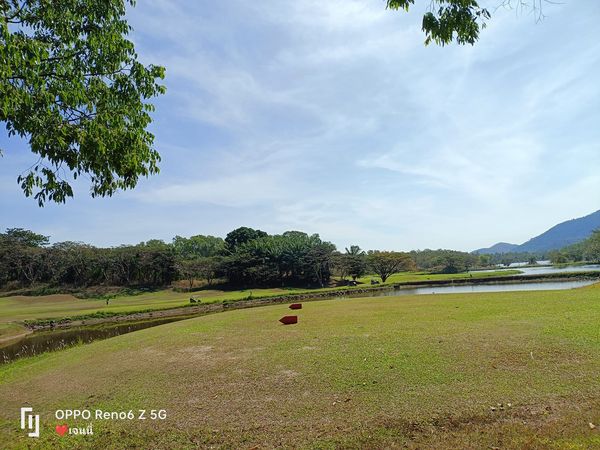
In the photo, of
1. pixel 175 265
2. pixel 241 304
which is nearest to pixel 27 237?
pixel 175 265

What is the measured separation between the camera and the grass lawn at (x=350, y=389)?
5973 mm

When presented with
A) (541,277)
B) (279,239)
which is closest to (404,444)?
(541,277)

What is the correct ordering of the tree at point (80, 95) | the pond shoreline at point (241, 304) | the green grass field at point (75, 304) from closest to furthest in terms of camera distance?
the tree at point (80, 95), the pond shoreline at point (241, 304), the green grass field at point (75, 304)

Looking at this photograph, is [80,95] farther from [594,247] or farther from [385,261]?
[594,247]

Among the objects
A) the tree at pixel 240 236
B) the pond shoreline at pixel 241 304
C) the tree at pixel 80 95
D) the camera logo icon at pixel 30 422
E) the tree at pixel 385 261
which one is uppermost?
the tree at pixel 240 236

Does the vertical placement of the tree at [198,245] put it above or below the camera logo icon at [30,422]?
above

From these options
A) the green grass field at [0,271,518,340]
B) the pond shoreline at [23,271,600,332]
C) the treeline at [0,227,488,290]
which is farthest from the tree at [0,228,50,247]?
the pond shoreline at [23,271,600,332]

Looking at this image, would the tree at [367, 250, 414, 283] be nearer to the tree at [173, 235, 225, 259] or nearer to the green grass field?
the green grass field

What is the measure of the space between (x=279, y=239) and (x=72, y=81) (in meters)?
84.6

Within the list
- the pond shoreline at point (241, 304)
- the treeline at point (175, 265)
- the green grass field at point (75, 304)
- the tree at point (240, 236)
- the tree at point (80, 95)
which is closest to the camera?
the tree at point (80, 95)

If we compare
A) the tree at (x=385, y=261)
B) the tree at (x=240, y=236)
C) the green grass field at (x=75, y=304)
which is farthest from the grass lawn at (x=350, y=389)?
the tree at (x=240, y=236)

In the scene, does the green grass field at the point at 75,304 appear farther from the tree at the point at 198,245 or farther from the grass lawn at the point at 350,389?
the tree at the point at 198,245

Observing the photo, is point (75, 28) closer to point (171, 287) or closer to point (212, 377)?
point (212, 377)

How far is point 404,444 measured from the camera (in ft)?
18.4
